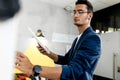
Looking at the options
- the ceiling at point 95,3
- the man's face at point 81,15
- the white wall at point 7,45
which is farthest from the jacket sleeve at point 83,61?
the ceiling at point 95,3

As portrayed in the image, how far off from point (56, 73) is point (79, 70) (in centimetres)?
14

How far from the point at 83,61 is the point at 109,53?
2.97m

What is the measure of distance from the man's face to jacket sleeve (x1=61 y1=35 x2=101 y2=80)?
0.30 m

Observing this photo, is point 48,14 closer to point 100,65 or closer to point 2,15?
point 2,15

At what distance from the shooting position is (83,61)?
2.89ft

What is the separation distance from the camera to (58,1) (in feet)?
13.0

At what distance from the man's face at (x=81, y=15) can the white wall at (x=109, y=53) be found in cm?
225

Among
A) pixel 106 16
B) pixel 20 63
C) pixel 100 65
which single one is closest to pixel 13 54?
pixel 20 63

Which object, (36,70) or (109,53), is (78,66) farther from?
(109,53)

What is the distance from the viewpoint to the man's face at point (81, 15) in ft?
4.20

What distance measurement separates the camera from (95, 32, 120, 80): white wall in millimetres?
3529

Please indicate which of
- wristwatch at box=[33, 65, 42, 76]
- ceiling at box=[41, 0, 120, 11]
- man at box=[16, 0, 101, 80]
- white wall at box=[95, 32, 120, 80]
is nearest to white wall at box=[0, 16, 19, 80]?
man at box=[16, 0, 101, 80]

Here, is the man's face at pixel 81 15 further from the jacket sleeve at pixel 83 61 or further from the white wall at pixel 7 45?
the white wall at pixel 7 45

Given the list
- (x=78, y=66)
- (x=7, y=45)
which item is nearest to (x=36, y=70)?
(x=78, y=66)
